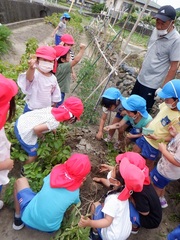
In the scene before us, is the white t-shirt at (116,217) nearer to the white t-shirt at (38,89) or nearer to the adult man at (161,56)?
the white t-shirt at (38,89)

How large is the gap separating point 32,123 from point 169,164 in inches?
65.3

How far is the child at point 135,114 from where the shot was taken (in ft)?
10.1

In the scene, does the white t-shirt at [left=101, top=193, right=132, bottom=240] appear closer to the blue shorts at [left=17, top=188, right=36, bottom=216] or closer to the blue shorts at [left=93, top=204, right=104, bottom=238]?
the blue shorts at [left=93, top=204, right=104, bottom=238]

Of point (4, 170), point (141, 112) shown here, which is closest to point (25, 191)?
point (4, 170)

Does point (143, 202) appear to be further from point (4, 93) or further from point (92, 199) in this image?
point (4, 93)

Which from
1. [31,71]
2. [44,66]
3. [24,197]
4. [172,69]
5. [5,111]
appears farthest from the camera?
[172,69]

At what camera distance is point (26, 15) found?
43.5 feet

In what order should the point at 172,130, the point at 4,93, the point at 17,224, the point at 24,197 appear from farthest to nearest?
the point at 172,130 → the point at 17,224 → the point at 24,197 → the point at 4,93

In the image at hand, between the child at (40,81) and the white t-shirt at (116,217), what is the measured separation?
1.72 metres

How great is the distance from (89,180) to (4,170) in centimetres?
138

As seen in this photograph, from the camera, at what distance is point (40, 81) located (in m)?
2.99

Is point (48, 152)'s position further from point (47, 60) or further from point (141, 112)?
point (141, 112)

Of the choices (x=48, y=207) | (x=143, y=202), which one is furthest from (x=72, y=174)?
(x=143, y=202)

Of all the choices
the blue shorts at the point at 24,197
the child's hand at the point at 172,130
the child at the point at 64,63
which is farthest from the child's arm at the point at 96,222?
the child at the point at 64,63
